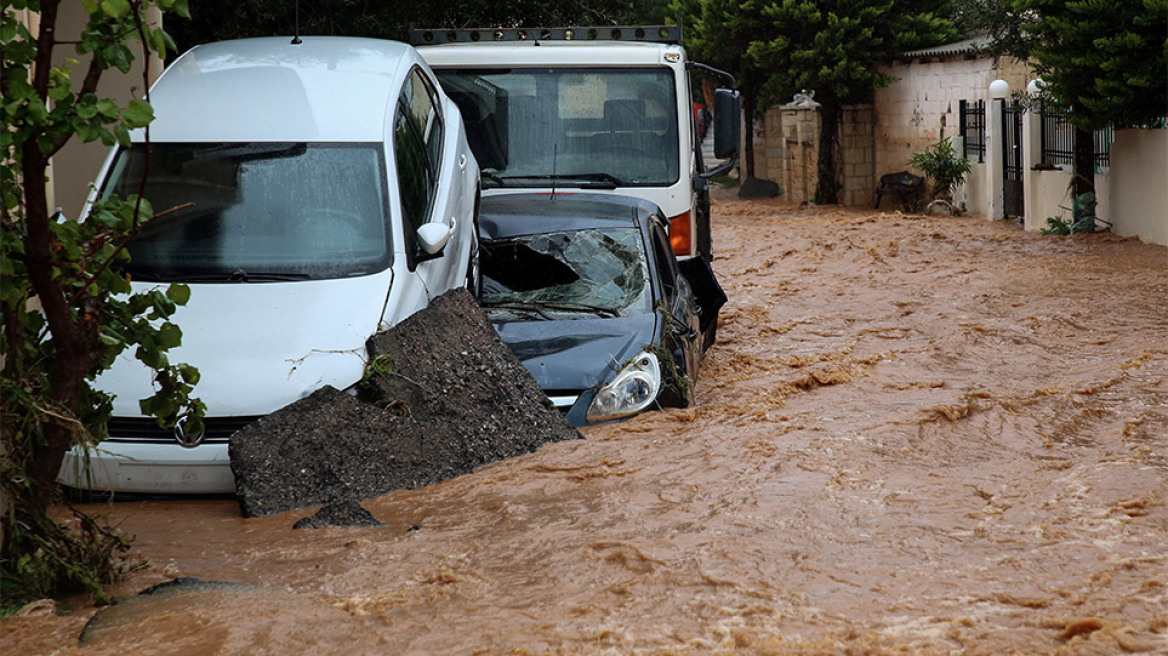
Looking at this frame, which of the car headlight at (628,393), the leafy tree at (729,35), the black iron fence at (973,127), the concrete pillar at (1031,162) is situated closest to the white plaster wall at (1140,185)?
the concrete pillar at (1031,162)

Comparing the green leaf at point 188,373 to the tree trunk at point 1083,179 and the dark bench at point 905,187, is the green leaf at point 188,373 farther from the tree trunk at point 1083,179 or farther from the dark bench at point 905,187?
the dark bench at point 905,187

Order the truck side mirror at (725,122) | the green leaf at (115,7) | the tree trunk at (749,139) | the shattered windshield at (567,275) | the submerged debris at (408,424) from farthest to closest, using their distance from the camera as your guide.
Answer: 1. the tree trunk at (749,139)
2. the truck side mirror at (725,122)
3. the shattered windshield at (567,275)
4. the submerged debris at (408,424)
5. the green leaf at (115,7)

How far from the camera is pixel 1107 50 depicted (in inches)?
612

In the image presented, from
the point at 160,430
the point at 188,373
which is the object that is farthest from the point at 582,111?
the point at 188,373

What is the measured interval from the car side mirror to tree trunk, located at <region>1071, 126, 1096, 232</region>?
13.7 metres

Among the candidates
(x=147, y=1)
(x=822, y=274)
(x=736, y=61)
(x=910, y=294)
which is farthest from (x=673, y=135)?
(x=736, y=61)

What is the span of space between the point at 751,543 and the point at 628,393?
1.87m

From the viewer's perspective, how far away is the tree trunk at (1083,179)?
59.5 ft

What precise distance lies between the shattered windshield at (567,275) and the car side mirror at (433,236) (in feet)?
3.13

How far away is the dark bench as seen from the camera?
25.5 meters

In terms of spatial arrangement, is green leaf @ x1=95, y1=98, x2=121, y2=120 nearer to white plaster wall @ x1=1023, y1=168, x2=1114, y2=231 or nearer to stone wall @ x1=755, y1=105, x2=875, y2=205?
white plaster wall @ x1=1023, y1=168, x2=1114, y2=231

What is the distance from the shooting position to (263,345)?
581 centimetres

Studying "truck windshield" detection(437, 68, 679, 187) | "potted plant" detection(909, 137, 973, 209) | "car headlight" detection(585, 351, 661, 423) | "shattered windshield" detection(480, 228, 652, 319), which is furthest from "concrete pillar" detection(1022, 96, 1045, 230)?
"car headlight" detection(585, 351, 661, 423)

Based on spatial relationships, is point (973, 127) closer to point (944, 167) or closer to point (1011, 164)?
→ point (944, 167)
